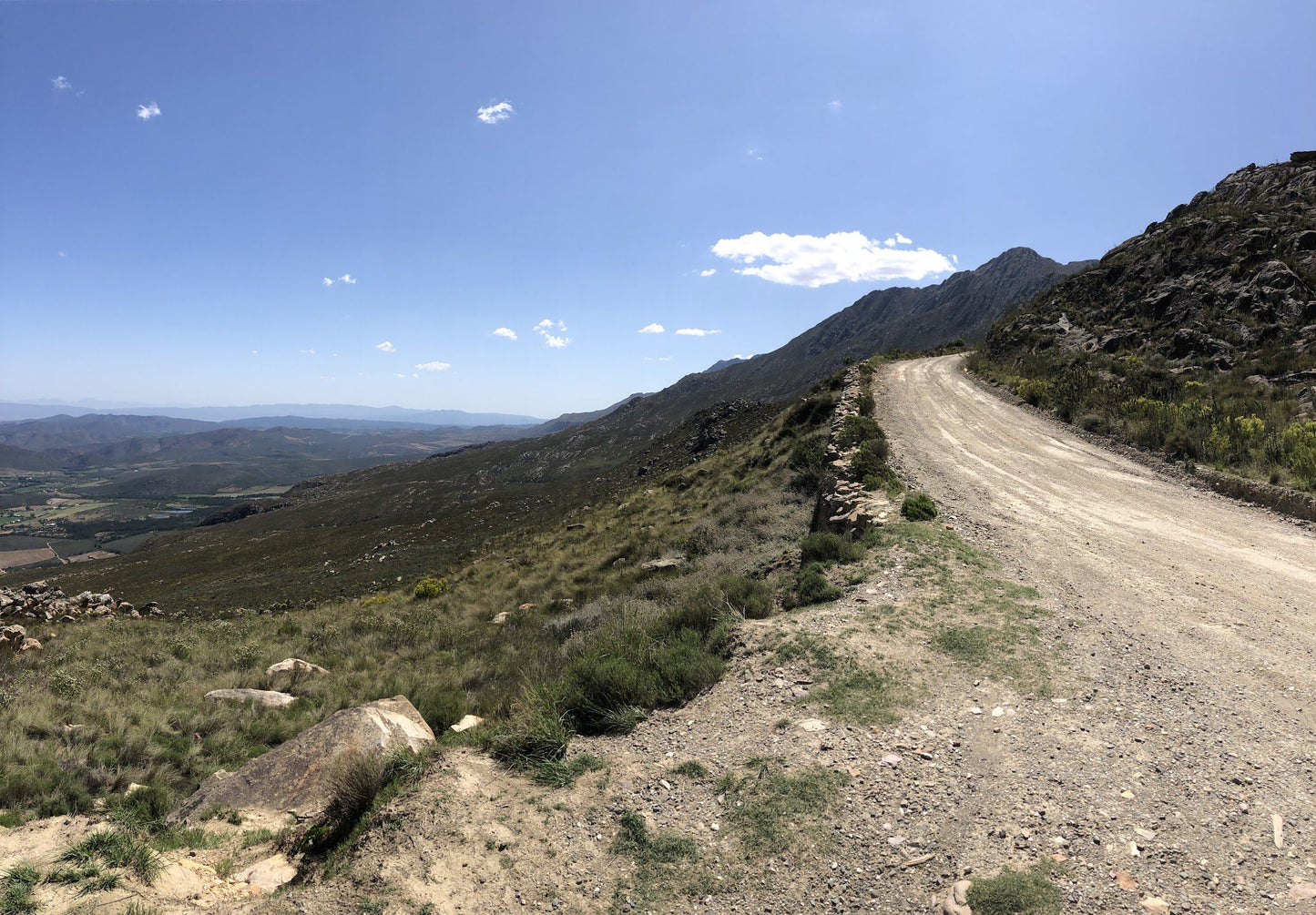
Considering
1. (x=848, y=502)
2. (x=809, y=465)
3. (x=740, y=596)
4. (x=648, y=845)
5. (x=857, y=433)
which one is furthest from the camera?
(x=809, y=465)

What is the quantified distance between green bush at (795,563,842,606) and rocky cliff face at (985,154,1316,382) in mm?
20837

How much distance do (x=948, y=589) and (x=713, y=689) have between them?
430cm

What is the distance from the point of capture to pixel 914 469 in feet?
49.2

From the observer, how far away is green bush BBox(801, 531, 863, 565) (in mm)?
9902

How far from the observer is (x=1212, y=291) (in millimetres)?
25703

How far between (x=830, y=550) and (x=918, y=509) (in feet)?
8.74

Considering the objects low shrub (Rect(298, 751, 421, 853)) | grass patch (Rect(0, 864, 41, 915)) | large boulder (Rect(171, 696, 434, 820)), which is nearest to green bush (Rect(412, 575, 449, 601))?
large boulder (Rect(171, 696, 434, 820))

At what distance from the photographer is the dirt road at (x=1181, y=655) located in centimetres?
379

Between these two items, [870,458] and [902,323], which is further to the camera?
[902,323]

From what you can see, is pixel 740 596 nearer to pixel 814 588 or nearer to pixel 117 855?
pixel 814 588

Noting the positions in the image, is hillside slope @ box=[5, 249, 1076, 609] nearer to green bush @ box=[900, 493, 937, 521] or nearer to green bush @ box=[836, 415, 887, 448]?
green bush @ box=[836, 415, 887, 448]

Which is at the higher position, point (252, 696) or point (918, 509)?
point (918, 509)

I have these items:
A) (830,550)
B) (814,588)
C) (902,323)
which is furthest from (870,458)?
(902,323)

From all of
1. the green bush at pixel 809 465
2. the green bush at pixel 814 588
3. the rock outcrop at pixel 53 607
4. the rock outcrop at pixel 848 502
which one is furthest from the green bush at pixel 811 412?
the rock outcrop at pixel 53 607
